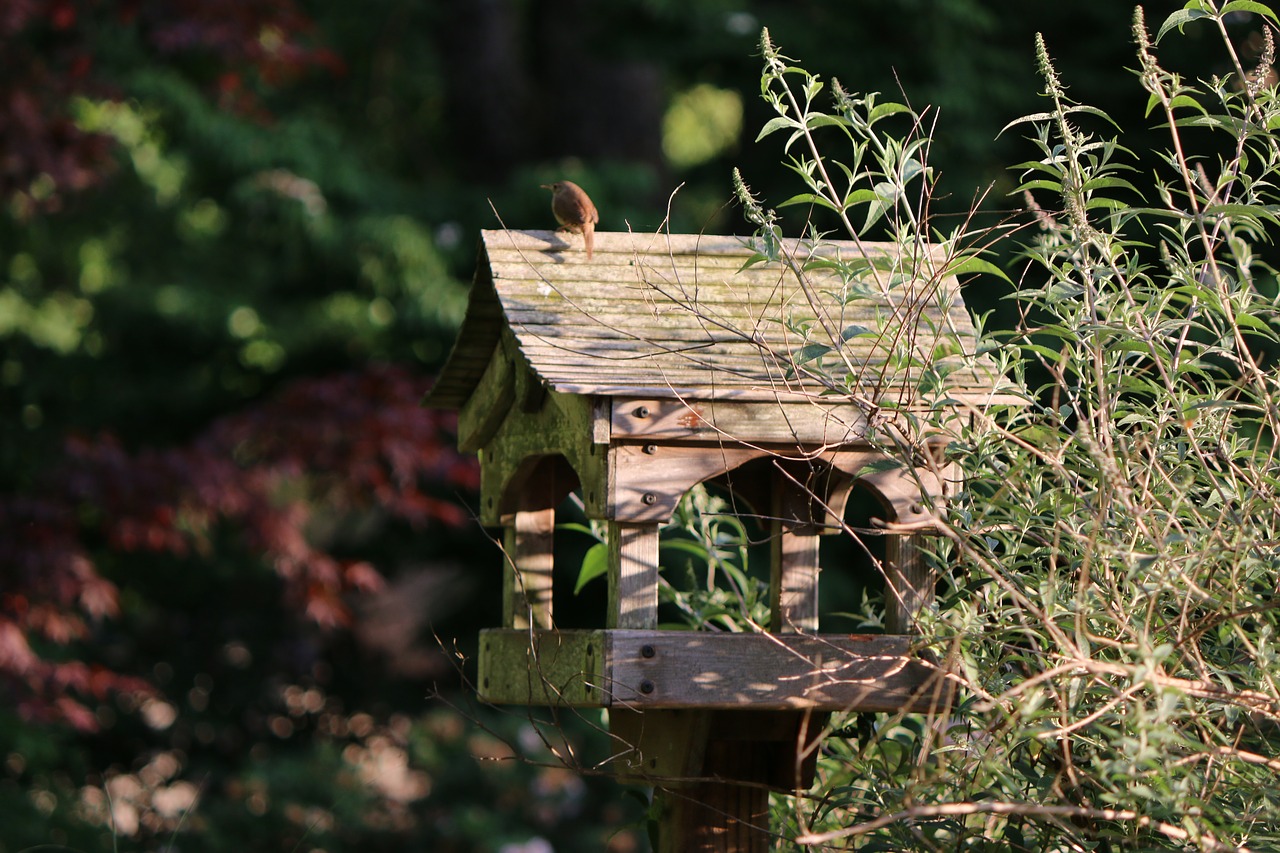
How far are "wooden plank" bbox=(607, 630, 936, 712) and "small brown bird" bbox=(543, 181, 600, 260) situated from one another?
2.31ft

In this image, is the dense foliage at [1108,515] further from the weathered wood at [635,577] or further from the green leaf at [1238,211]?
the weathered wood at [635,577]

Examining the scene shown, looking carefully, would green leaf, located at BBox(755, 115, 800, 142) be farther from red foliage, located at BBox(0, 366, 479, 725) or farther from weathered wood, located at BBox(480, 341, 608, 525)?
red foliage, located at BBox(0, 366, 479, 725)

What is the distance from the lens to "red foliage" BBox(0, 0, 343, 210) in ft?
16.6

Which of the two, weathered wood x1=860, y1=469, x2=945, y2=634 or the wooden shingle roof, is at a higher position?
the wooden shingle roof

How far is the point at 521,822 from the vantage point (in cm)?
608

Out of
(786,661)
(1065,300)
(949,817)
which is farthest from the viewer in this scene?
(786,661)

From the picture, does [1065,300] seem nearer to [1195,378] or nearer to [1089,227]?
[1089,227]

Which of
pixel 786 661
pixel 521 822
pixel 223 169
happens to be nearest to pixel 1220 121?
pixel 786 661

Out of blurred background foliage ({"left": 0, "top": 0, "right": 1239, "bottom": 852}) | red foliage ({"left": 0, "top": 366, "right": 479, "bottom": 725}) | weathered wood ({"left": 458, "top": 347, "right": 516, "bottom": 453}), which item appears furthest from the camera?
blurred background foliage ({"left": 0, "top": 0, "right": 1239, "bottom": 852})

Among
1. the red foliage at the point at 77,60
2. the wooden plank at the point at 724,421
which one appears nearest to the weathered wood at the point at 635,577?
the wooden plank at the point at 724,421

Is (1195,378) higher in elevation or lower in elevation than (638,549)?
higher

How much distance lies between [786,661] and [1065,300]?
673 mm

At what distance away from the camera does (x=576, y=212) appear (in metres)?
2.43

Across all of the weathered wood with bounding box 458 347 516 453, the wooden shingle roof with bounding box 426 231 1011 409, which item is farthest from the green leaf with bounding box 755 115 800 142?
the weathered wood with bounding box 458 347 516 453
